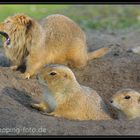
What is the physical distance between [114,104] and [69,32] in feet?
7.43

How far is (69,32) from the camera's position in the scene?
34.7 feet

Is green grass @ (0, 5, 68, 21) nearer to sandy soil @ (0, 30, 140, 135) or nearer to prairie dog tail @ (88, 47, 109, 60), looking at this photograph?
sandy soil @ (0, 30, 140, 135)

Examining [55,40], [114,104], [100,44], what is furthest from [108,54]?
[114,104]

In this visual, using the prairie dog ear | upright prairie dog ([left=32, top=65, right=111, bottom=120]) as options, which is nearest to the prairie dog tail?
the prairie dog ear

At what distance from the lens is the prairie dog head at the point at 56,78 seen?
838 centimetres

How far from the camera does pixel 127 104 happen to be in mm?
8875

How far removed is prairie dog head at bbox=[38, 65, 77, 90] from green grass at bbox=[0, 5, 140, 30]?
829 cm

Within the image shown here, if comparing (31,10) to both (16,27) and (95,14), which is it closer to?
(95,14)

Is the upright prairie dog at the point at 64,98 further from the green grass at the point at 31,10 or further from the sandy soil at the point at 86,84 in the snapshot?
the green grass at the point at 31,10

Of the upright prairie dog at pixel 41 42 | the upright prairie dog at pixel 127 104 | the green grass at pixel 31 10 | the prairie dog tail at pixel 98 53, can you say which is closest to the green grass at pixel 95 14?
the green grass at pixel 31 10

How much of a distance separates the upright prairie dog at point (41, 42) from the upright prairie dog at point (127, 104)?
5.92 ft

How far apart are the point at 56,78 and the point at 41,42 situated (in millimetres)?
1712

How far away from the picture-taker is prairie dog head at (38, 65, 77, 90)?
8.38m

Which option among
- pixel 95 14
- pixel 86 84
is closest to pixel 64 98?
pixel 86 84
